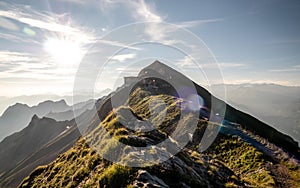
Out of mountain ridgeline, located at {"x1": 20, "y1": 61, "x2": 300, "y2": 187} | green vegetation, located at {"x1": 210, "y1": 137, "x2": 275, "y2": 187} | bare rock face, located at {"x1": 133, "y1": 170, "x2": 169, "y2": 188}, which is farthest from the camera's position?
green vegetation, located at {"x1": 210, "y1": 137, "x2": 275, "y2": 187}

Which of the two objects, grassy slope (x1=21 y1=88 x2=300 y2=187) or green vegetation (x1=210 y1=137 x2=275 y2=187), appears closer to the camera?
grassy slope (x1=21 y1=88 x2=300 y2=187)

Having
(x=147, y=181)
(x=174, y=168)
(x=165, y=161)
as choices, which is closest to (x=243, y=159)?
(x=174, y=168)

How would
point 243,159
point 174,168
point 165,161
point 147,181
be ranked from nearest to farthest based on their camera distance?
point 147,181 → point 174,168 → point 165,161 → point 243,159

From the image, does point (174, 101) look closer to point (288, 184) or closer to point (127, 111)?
point (127, 111)

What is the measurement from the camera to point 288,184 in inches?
1574

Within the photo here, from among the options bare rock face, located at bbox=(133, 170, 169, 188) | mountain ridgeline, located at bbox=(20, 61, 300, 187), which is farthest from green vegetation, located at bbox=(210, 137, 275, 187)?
bare rock face, located at bbox=(133, 170, 169, 188)

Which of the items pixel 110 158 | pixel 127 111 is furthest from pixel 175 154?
pixel 127 111

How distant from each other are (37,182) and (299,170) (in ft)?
169

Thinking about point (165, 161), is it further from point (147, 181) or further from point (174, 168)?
point (147, 181)

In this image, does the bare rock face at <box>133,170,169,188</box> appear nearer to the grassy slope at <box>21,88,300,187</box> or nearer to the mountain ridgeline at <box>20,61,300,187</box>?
the mountain ridgeline at <box>20,61,300,187</box>

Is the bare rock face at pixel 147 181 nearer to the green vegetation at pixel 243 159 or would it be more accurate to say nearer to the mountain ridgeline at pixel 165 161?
the mountain ridgeline at pixel 165 161

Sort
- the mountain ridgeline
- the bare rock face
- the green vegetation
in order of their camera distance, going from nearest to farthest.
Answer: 1. the bare rock face
2. the mountain ridgeline
3. the green vegetation

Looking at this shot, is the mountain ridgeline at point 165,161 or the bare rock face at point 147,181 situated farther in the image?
the mountain ridgeline at point 165,161

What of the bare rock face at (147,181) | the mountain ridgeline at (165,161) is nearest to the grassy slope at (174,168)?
the mountain ridgeline at (165,161)
